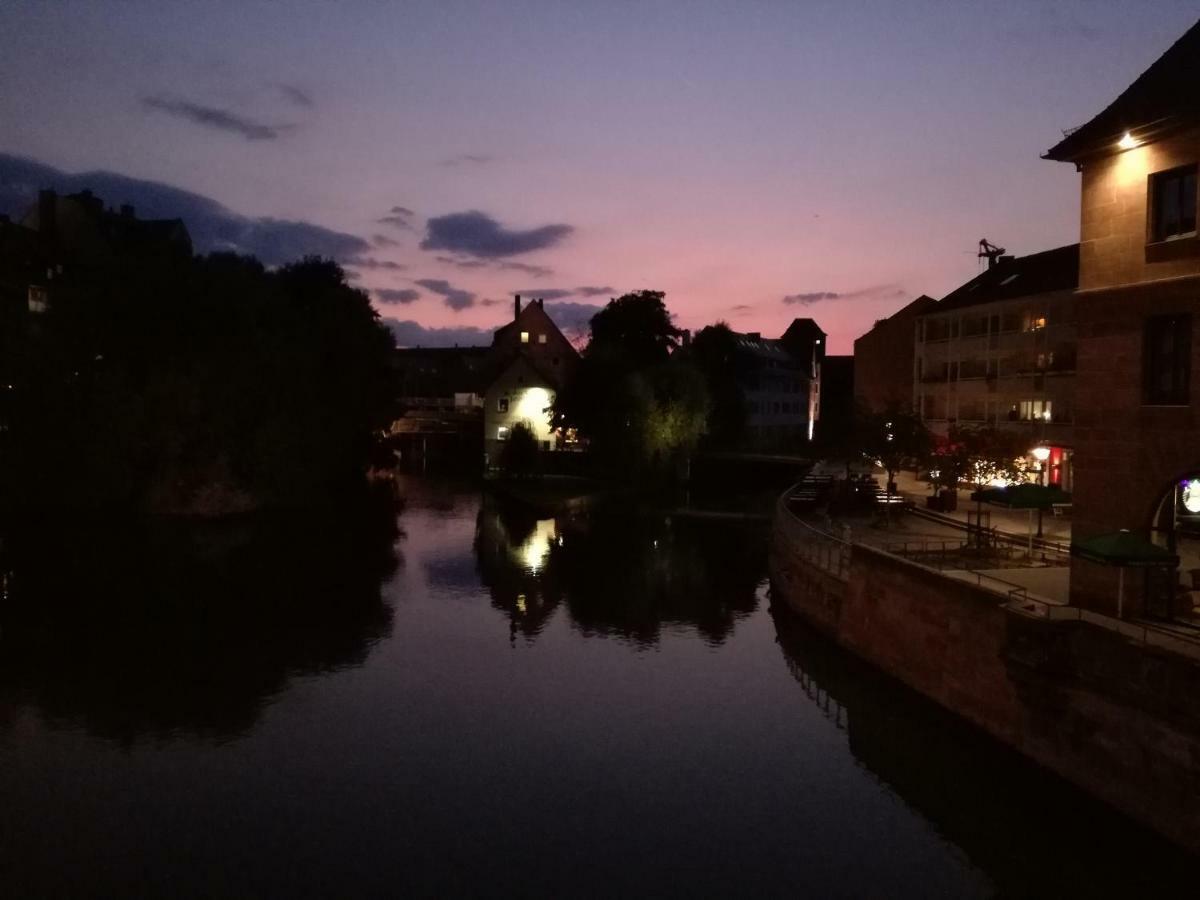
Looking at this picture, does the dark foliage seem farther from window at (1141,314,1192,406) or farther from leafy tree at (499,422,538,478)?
window at (1141,314,1192,406)

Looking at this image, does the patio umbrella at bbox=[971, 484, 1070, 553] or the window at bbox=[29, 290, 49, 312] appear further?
the window at bbox=[29, 290, 49, 312]

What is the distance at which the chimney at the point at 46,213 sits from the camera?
80562 mm

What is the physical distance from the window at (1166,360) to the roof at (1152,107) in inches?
150

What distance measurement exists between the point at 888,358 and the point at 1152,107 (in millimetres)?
52991

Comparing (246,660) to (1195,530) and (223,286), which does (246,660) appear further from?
(223,286)

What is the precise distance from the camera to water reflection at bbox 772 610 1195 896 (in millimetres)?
16422

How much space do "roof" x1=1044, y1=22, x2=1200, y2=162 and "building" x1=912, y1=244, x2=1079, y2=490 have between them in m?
22.0

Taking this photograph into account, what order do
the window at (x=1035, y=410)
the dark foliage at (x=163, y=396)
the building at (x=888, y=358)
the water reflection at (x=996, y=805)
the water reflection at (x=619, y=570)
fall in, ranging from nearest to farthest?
the water reflection at (x=996, y=805) → the water reflection at (x=619, y=570) → the window at (x=1035, y=410) → the dark foliage at (x=163, y=396) → the building at (x=888, y=358)

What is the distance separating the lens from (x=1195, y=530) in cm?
2723

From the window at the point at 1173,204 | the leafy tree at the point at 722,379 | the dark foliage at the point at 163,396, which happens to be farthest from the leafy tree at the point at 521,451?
the window at the point at 1173,204

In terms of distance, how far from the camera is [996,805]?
19.0m

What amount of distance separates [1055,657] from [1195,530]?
1239 centimetres

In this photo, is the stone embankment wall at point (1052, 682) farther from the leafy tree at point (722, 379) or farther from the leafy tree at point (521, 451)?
the leafy tree at point (722, 379)

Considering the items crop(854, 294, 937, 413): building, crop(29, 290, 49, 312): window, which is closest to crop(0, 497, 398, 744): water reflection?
crop(29, 290, 49, 312): window
